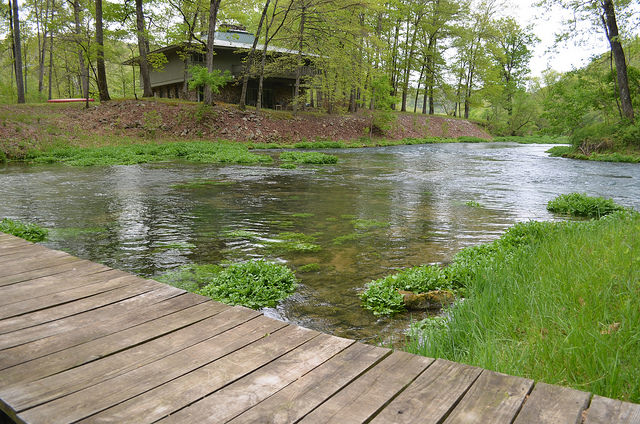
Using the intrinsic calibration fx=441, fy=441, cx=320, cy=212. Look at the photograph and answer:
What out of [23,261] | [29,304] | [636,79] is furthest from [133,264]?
[636,79]

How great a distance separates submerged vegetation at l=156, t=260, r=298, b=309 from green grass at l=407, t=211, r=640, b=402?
163 cm

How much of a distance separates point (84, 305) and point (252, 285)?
187 cm

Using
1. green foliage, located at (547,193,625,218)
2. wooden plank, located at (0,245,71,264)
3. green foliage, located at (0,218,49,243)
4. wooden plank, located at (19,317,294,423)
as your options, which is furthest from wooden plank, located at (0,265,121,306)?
green foliage, located at (547,193,625,218)

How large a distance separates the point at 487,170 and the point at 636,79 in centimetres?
1193

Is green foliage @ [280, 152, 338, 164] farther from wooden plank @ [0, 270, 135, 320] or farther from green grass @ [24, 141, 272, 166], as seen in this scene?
wooden plank @ [0, 270, 135, 320]

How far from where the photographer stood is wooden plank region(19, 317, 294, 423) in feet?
6.17

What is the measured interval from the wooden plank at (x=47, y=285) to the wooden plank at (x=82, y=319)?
0.38 metres

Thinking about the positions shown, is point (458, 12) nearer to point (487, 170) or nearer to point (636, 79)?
point (636, 79)

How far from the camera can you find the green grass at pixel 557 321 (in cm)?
251

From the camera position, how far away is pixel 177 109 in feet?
89.2

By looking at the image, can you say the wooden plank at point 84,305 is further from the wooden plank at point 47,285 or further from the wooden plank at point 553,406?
the wooden plank at point 553,406

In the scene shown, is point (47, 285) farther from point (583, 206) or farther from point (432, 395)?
point (583, 206)

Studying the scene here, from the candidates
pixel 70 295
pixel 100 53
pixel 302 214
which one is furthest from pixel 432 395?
pixel 100 53

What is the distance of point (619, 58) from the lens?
21469 millimetres
